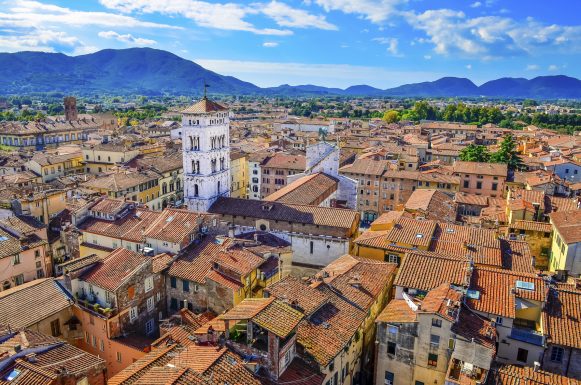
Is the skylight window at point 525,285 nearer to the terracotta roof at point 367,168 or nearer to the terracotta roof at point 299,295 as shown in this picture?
the terracotta roof at point 299,295

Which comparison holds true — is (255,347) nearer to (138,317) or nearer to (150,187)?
(138,317)

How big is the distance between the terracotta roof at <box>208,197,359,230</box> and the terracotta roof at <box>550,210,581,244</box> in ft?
65.1

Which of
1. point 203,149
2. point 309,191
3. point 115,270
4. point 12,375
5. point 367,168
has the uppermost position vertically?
point 203,149

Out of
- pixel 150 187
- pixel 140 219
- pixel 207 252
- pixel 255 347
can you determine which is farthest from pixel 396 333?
pixel 150 187

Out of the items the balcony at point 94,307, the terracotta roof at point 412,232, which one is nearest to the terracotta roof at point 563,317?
the terracotta roof at point 412,232

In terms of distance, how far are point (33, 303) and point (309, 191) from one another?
36529mm

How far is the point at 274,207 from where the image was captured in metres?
52.8

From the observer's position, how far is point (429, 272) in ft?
112

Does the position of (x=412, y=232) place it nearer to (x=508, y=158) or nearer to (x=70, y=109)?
(x=508, y=158)

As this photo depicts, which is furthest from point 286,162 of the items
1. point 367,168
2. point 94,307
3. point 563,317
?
point 563,317

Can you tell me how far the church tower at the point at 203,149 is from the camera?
5731 centimetres

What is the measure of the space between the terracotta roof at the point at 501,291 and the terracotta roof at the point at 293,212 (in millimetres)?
17738

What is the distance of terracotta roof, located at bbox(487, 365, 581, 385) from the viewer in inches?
961

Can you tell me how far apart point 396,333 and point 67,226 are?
38.0 metres
